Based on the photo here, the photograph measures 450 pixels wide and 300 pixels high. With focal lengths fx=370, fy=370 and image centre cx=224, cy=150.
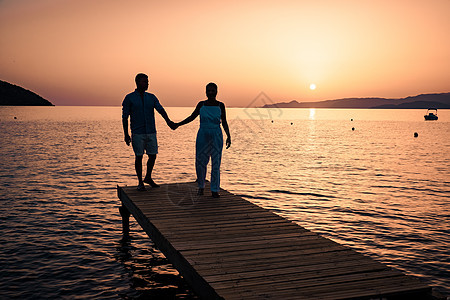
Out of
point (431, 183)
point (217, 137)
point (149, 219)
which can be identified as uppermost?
point (217, 137)

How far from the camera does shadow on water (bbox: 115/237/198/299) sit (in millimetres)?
7941

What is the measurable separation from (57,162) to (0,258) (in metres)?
21.3

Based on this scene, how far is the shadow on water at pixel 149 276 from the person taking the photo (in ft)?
26.1

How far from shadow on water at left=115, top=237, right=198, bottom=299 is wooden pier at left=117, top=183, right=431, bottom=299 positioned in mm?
1386

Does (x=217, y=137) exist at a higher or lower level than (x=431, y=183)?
higher

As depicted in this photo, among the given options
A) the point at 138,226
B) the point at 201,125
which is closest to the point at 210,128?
the point at 201,125

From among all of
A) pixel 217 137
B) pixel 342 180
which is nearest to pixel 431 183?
pixel 342 180

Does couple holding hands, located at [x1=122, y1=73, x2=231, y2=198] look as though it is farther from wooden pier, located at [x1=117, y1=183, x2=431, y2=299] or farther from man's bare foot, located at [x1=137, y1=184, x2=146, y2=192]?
wooden pier, located at [x1=117, y1=183, x2=431, y2=299]

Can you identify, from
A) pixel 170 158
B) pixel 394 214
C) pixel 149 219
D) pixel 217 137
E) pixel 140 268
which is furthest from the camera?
pixel 170 158

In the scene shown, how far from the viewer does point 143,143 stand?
9.33 metres

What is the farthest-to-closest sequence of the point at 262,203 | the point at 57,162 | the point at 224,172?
the point at 57,162 → the point at 224,172 → the point at 262,203

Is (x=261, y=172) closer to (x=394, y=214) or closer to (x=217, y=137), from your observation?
(x=394, y=214)

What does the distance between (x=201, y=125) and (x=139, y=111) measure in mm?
1610

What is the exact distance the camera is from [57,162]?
29.5 m
